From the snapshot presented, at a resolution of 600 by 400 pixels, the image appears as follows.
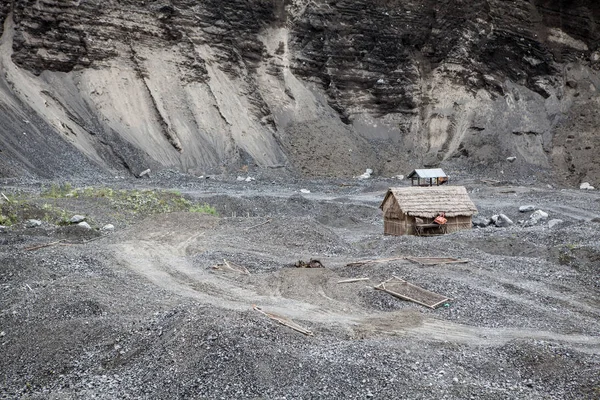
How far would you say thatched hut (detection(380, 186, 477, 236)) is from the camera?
69.6ft

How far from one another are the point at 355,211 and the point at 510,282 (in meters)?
15.5

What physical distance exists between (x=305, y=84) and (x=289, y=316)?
3964 centimetres

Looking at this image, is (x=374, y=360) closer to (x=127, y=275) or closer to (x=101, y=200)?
(x=127, y=275)

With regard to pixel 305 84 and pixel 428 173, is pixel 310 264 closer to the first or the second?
pixel 428 173

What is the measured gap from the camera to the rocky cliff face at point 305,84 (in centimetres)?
3788

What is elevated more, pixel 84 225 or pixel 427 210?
pixel 84 225

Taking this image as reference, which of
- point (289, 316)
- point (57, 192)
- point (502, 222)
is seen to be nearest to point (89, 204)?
point (57, 192)

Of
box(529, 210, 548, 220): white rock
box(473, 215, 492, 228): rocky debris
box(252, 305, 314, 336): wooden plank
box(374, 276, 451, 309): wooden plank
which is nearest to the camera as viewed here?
box(252, 305, 314, 336): wooden plank

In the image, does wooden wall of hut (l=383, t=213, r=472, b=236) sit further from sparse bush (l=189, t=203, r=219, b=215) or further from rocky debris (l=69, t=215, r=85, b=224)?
rocky debris (l=69, t=215, r=85, b=224)

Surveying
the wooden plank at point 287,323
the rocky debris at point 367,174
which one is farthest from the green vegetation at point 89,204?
the rocky debris at point 367,174

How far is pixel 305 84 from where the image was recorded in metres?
48.9

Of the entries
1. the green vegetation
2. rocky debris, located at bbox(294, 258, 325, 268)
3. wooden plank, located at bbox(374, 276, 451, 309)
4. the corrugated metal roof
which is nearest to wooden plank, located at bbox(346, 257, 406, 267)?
rocky debris, located at bbox(294, 258, 325, 268)

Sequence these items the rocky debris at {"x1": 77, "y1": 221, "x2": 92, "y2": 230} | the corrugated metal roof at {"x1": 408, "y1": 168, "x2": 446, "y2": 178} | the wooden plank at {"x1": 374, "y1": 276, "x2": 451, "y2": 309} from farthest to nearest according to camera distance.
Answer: the corrugated metal roof at {"x1": 408, "y1": 168, "x2": 446, "y2": 178} < the rocky debris at {"x1": 77, "y1": 221, "x2": 92, "y2": 230} < the wooden plank at {"x1": 374, "y1": 276, "x2": 451, "y2": 309}

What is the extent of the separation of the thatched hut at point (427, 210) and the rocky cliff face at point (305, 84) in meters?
19.5
